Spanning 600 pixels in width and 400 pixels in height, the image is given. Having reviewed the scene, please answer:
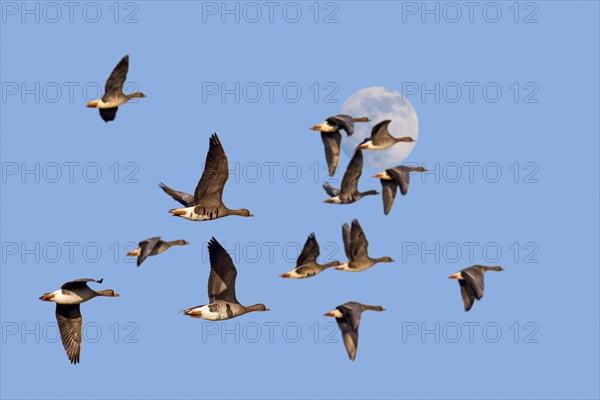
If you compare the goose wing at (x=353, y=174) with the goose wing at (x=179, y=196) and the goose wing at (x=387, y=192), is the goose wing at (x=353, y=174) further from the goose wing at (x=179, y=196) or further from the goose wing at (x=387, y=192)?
the goose wing at (x=179, y=196)

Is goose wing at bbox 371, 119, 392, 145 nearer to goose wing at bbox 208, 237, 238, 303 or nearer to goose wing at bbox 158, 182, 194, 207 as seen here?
goose wing at bbox 158, 182, 194, 207

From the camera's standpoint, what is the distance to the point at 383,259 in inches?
1967

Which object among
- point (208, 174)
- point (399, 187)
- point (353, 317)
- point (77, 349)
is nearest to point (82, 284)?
point (77, 349)

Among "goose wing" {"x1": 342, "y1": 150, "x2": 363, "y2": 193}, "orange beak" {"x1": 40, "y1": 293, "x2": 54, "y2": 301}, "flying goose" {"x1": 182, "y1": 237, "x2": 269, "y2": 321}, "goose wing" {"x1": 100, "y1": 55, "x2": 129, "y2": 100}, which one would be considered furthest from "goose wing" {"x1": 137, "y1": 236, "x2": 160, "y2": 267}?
"goose wing" {"x1": 342, "y1": 150, "x2": 363, "y2": 193}

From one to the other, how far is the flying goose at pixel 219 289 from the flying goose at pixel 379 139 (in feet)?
27.7

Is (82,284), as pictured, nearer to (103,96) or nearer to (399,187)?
(103,96)

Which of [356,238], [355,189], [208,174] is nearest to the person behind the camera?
[208,174]

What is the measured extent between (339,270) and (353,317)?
339cm

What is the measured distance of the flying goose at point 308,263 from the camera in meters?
47.8

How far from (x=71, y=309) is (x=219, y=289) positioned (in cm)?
477

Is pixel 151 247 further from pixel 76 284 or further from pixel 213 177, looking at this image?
pixel 213 177

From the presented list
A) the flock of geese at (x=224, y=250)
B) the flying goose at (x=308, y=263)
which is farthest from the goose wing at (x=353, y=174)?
the flying goose at (x=308, y=263)

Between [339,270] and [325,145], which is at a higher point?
[325,145]

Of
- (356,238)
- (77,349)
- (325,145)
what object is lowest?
(77,349)
